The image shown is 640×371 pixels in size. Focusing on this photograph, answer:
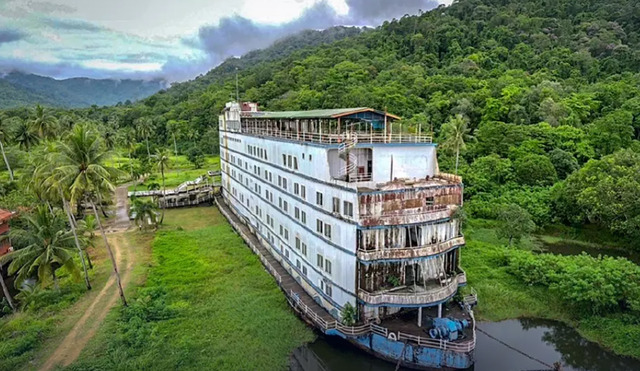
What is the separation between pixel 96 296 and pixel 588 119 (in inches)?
2865

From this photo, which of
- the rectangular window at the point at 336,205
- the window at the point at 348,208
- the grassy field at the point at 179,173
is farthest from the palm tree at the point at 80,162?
the grassy field at the point at 179,173

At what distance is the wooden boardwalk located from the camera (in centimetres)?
2522

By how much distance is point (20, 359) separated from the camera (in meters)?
21.6

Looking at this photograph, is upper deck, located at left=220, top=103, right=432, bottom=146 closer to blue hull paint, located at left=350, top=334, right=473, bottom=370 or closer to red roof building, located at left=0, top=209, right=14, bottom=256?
blue hull paint, located at left=350, top=334, right=473, bottom=370

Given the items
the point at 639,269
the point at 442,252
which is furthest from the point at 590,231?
the point at 442,252

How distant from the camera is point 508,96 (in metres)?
68.9

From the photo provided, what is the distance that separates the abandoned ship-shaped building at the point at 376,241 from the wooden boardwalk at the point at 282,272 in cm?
15

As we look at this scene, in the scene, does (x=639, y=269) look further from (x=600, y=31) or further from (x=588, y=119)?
(x=600, y=31)

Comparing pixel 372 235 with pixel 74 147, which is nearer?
pixel 372 235

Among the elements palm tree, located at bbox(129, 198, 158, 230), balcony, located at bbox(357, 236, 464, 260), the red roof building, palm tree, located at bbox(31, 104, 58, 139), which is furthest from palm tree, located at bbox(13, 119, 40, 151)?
balcony, located at bbox(357, 236, 464, 260)

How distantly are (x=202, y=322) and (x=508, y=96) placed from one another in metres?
64.3

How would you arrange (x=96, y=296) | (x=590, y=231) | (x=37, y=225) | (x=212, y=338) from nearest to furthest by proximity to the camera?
(x=212, y=338) → (x=37, y=225) → (x=96, y=296) → (x=590, y=231)

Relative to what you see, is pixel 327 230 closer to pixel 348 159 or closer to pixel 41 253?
pixel 348 159

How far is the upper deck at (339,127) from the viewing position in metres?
24.4
